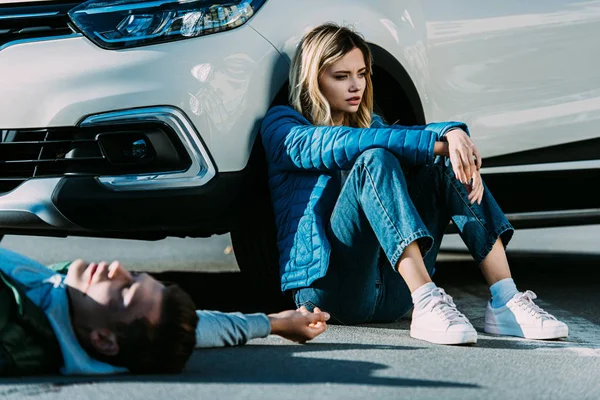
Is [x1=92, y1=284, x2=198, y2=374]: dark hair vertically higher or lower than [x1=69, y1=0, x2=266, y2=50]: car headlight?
lower

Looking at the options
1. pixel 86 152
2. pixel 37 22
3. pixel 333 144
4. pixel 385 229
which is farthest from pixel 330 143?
pixel 37 22

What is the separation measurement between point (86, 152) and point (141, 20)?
0.52 m

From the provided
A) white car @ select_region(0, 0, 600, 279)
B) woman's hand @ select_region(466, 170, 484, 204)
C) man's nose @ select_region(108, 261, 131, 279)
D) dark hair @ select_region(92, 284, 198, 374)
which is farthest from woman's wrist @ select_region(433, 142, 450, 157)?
man's nose @ select_region(108, 261, 131, 279)

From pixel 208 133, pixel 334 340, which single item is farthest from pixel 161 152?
pixel 334 340

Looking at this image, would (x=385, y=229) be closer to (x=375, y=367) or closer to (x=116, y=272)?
(x=375, y=367)

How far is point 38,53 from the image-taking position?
14.2ft

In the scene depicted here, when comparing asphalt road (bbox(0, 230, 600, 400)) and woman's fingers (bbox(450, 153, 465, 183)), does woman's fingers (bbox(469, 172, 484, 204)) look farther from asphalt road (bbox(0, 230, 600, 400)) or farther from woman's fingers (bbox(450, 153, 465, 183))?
asphalt road (bbox(0, 230, 600, 400))

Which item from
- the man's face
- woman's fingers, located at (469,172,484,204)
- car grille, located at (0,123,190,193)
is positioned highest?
woman's fingers, located at (469,172,484,204)

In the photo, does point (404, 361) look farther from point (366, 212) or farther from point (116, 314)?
point (116, 314)

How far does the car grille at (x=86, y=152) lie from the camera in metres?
4.34

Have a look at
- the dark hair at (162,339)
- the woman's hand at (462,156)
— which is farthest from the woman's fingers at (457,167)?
the dark hair at (162,339)

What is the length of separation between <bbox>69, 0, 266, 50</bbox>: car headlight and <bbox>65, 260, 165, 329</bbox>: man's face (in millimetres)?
1291

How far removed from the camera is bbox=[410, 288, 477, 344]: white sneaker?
409 centimetres

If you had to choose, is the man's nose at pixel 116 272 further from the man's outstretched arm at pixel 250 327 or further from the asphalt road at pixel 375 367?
the man's outstretched arm at pixel 250 327
